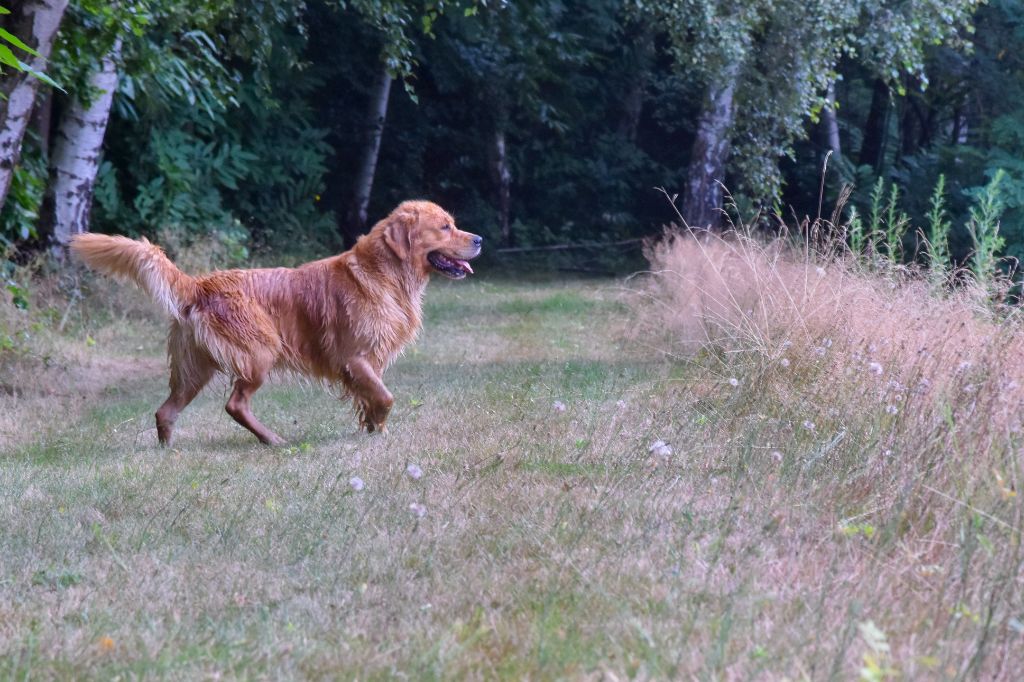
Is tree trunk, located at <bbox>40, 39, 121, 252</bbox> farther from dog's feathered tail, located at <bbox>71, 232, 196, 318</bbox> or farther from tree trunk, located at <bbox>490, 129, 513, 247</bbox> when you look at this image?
tree trunk, located at <bbox>490, 129, 513, 247</bbox>

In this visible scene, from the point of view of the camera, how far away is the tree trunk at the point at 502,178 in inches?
1025

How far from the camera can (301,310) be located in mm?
7723

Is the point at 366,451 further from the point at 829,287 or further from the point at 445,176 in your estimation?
the point at 445,176

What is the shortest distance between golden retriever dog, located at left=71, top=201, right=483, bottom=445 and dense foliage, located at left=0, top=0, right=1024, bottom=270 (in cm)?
277

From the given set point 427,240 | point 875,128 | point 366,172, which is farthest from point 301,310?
point 875,128

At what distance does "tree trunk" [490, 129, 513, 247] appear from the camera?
26.0 m

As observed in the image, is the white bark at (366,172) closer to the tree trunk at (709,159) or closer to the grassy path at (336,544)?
the tree trunk at (709,159)

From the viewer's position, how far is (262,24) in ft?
43.5

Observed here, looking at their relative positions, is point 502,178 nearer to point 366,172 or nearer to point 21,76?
point 366,172

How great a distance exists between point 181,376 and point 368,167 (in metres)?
16.7

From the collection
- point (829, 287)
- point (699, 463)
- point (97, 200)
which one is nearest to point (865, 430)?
point (699, 463)

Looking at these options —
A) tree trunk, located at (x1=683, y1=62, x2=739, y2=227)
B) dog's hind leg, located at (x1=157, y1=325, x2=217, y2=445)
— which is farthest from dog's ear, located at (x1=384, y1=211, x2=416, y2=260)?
tree trunk, located at (x1=683, y1=62, x2=739, y2=227)

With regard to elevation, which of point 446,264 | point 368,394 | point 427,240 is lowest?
point 368,394

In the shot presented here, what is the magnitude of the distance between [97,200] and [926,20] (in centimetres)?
1188
